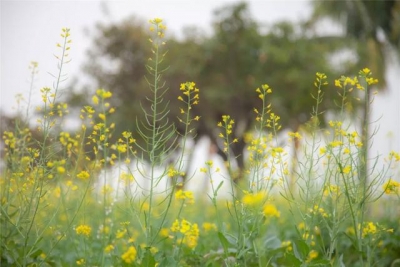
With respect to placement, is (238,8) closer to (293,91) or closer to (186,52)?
(186,52)

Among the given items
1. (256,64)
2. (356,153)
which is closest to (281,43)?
(256,64)

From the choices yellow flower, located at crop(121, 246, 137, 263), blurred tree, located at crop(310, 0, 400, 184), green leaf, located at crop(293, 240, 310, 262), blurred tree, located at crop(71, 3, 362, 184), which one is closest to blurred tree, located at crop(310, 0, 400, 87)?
blurred tree, located at crop(310, 0, 400, 184)

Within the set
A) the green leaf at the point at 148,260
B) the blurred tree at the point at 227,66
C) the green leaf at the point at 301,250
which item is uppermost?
the blurred tree at the point at 227,66

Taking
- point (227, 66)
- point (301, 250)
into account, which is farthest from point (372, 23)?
point (301, 250)

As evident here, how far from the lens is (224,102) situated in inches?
673

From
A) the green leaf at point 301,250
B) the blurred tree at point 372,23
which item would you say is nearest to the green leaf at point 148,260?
the green leaf at point 301,250

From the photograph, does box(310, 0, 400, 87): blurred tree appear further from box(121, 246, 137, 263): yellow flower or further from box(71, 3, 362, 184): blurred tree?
box(121, 246, 137, 263): yellow flower

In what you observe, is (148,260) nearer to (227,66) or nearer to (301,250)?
(301,250)

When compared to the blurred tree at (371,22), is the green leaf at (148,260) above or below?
below

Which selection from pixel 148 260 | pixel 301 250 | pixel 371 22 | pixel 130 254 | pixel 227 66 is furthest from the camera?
pixel 227 66

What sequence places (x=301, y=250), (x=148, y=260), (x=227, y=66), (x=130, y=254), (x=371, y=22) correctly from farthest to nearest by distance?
(x=227, y=66), (x=371, y=22), (x=301, y=250), (x=148, y=260), (x=130, y=254)

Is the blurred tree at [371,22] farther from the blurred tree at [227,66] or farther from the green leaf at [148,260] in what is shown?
the green leaf at [148,260]

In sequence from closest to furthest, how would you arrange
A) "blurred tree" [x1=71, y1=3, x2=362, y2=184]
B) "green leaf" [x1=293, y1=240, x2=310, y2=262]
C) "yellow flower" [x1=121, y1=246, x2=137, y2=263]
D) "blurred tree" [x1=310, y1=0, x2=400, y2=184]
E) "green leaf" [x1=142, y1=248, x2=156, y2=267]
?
"yellow flower" [x1=121, y1=246, x2=137, y2=263], "green leaf" [x1=142, y1=248, x2=156, y2=267], "green leaf" [x1=293, y1=240, x2=310, y2=262], "blurred tree" [x1=310, y1=0, x2=400, y2=184], "blurred tree" [x1=71, y1=3, x2=362, y2=184]

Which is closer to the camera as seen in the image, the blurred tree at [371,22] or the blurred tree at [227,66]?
the blurred tree at [371,22]
